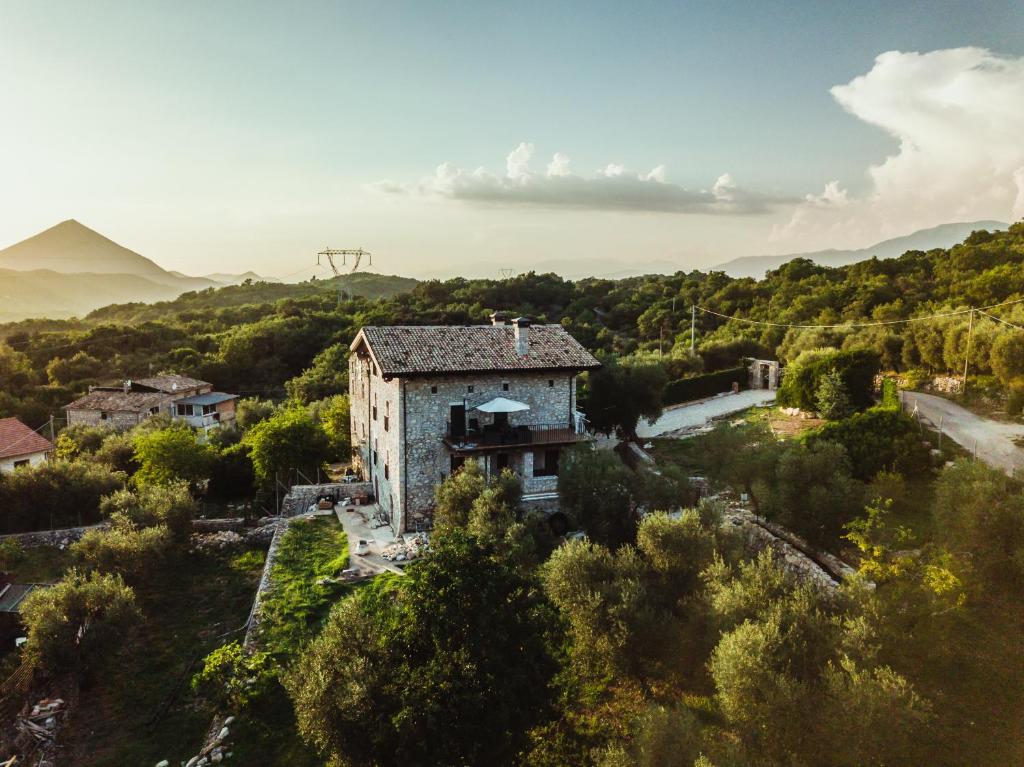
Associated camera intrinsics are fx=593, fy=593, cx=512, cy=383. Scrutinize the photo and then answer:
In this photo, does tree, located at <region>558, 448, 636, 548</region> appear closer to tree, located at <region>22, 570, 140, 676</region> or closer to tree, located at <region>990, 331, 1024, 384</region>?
tree, located at <region>22, 570, 140, 676</region>

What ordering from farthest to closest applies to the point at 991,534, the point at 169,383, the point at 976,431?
the point at 169,383
the point at 976,431
the point at 991,534

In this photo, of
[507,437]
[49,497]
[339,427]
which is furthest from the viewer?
[339,427]

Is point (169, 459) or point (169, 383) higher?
point (169, 383)

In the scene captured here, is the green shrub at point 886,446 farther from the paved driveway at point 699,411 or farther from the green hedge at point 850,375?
the paved driveway at point 699,411

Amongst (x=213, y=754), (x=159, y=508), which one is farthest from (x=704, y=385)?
(x=213, y=754)

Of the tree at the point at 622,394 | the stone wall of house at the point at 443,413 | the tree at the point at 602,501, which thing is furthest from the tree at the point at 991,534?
the tree at the point at 622,394

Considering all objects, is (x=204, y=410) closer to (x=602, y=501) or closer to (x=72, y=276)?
(x=602, y=501)

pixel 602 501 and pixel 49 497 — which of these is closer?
pixel 602 501

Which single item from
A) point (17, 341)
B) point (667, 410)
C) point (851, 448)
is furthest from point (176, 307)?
point (851, 448)

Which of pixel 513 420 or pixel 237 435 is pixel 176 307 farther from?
pixel 513 420
